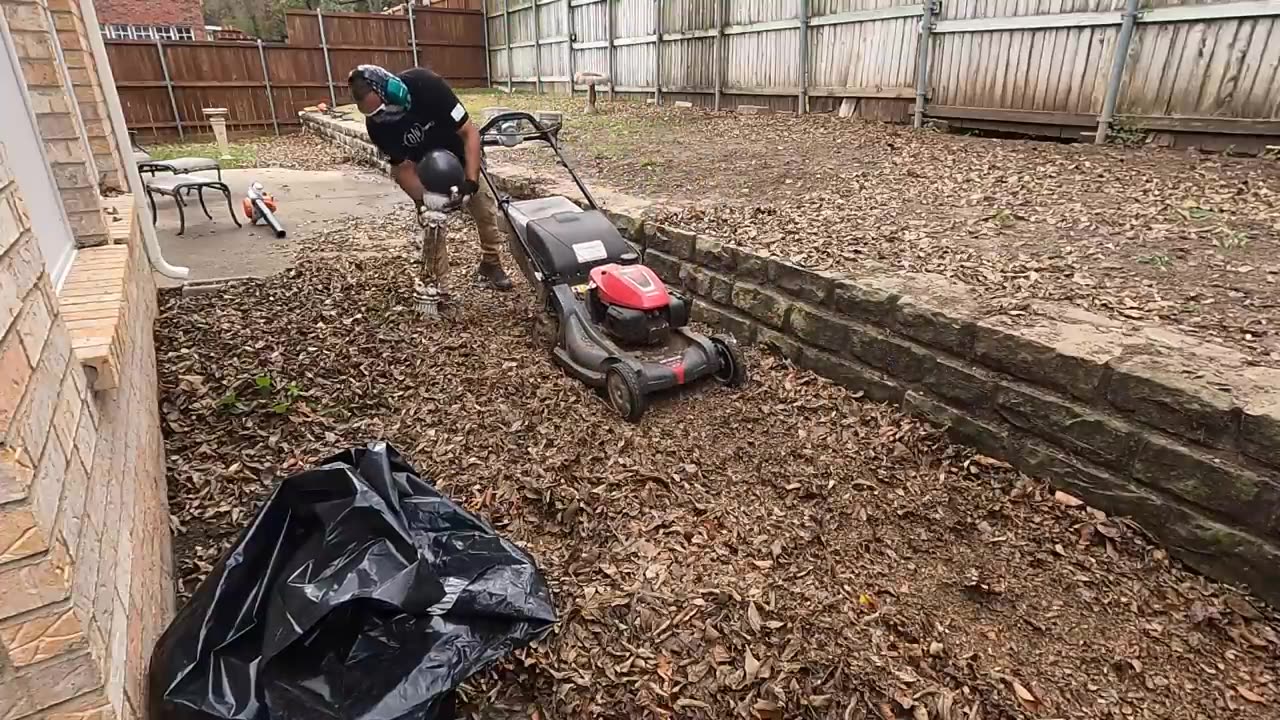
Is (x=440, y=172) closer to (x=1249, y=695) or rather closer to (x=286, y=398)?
(x=286, y=398)

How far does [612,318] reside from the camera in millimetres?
3416

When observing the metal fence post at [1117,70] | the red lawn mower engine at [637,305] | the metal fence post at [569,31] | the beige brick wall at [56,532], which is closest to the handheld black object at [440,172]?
the red lawn mower engine at [637,305]

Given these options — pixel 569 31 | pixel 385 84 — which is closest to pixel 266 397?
pixel 385 84

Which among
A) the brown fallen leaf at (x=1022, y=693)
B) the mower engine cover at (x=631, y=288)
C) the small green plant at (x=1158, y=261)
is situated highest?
the small green plant at (x=1158, y=261)

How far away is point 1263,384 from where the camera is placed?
87.1 inches

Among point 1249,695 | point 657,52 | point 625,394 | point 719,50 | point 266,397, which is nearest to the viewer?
point 1249,695

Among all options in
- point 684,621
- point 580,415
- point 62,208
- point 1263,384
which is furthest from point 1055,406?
point 62,208

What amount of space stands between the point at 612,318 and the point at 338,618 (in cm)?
213

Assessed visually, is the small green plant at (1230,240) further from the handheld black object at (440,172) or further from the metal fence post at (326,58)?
the metal fence post at (326,58)

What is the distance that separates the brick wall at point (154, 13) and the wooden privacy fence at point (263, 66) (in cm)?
1486

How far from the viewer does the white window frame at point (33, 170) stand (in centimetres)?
230

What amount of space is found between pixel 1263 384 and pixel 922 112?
5781 mm

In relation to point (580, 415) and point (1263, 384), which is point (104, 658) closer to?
point (580, 415)

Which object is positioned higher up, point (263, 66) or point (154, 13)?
point (154, 13)
